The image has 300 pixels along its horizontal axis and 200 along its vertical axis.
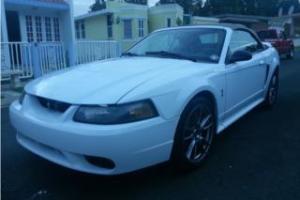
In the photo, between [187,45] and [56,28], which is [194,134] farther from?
[56,28]

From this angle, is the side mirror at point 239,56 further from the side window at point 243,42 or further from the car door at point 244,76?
the side window at point 243,42

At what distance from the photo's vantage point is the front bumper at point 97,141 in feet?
7.73

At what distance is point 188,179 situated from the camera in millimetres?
2977

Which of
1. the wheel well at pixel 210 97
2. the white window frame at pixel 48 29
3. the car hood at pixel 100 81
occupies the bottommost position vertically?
the wheel well at pixel 210 97

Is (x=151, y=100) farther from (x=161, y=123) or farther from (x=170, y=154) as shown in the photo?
(x=170, y=154)

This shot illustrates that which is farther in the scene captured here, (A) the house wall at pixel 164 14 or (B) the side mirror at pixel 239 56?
(A) the house wall at pixel 164 14

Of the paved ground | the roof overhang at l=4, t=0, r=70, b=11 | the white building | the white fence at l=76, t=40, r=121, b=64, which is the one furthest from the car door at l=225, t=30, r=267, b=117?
the roof overhang at l=4, t=0, r=70, b=11

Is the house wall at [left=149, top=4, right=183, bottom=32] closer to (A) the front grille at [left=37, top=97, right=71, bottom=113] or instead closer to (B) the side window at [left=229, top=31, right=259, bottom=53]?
(B) the side window at [left=229, top=31, right=259, bottom=53]

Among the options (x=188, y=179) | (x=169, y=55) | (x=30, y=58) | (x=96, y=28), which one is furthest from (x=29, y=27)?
(x=188, y=179)

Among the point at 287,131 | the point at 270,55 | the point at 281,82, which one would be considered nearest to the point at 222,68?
the point at 287,131

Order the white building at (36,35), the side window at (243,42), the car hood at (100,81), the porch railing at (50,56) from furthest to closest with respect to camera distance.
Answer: the porch railing at (50,56) < the white building at (36,35) < the side window at (243,42) < the car hood at (100,81)

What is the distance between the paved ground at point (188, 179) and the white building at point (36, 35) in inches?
219

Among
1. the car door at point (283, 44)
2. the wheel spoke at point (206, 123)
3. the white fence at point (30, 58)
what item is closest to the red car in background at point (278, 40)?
the car door at point (283, 44)

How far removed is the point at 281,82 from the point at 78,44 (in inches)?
272
